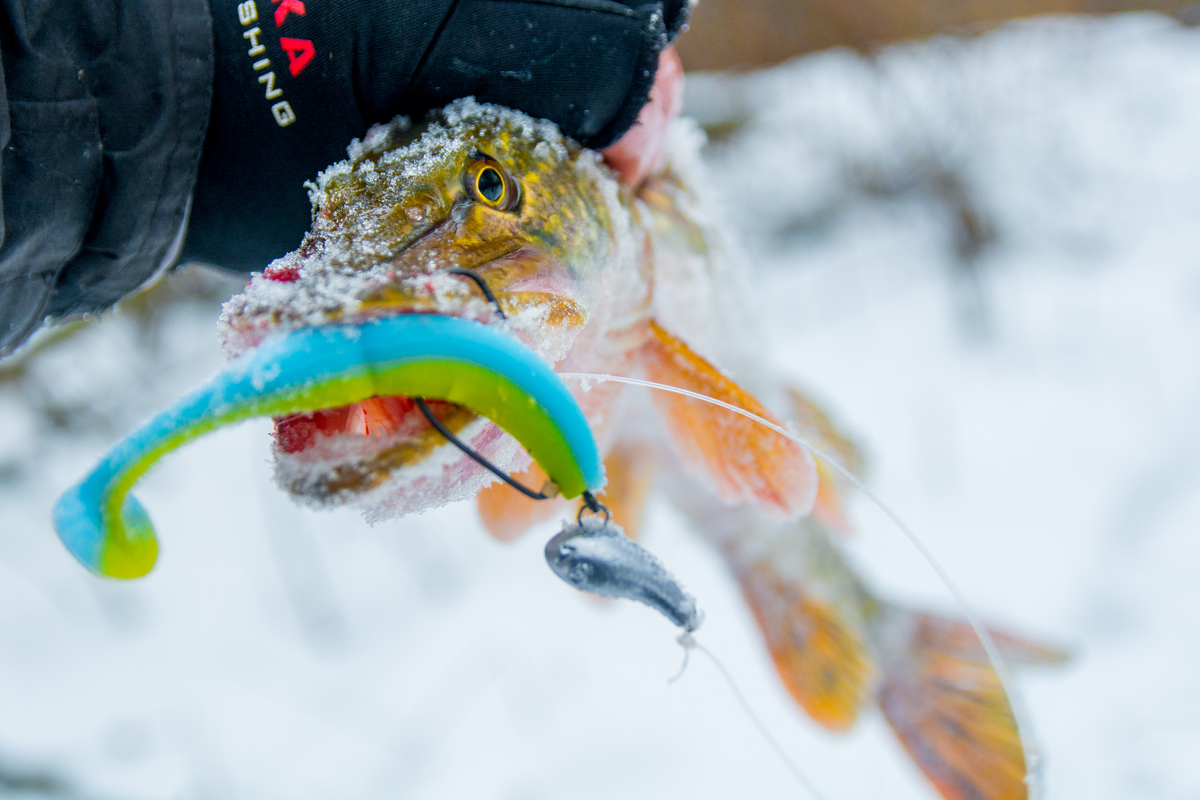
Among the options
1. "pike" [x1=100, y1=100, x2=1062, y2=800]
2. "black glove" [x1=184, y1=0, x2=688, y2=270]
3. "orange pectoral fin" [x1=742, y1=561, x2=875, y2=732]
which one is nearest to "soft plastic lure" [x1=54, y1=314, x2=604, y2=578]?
"pike" [x1=100, y1=100, x2=1062, y2=800]

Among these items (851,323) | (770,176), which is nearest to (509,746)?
(851,323)

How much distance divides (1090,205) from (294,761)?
14.8 feet

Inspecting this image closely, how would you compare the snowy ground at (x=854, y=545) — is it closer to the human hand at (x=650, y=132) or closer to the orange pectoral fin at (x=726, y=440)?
the orange pectoral fin at (x=726, y=440)

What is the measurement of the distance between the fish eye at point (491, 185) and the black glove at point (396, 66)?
10cm

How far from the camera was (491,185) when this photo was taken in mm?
627

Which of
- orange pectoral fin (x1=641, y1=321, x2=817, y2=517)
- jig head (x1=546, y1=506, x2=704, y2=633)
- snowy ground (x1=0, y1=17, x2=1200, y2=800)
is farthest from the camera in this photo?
snowy ground (x1=0, y1=17, x2=1200, y2=800)

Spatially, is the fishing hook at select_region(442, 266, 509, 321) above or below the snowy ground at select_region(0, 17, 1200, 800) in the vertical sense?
above

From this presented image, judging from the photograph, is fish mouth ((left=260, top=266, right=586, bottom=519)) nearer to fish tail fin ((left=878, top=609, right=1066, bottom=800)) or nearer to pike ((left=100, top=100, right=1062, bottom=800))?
pike ((left=100, top=100, right=1062, bottom=800))

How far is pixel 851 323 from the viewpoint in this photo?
13.1 ft

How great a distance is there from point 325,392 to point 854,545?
6.92 feet

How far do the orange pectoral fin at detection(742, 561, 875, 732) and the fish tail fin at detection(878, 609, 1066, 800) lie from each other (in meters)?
Result: 0.13

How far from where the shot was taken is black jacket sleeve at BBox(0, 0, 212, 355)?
2.02ft

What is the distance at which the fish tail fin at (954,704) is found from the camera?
123 centimetres

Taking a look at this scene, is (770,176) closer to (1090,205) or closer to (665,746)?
(1090,205)
